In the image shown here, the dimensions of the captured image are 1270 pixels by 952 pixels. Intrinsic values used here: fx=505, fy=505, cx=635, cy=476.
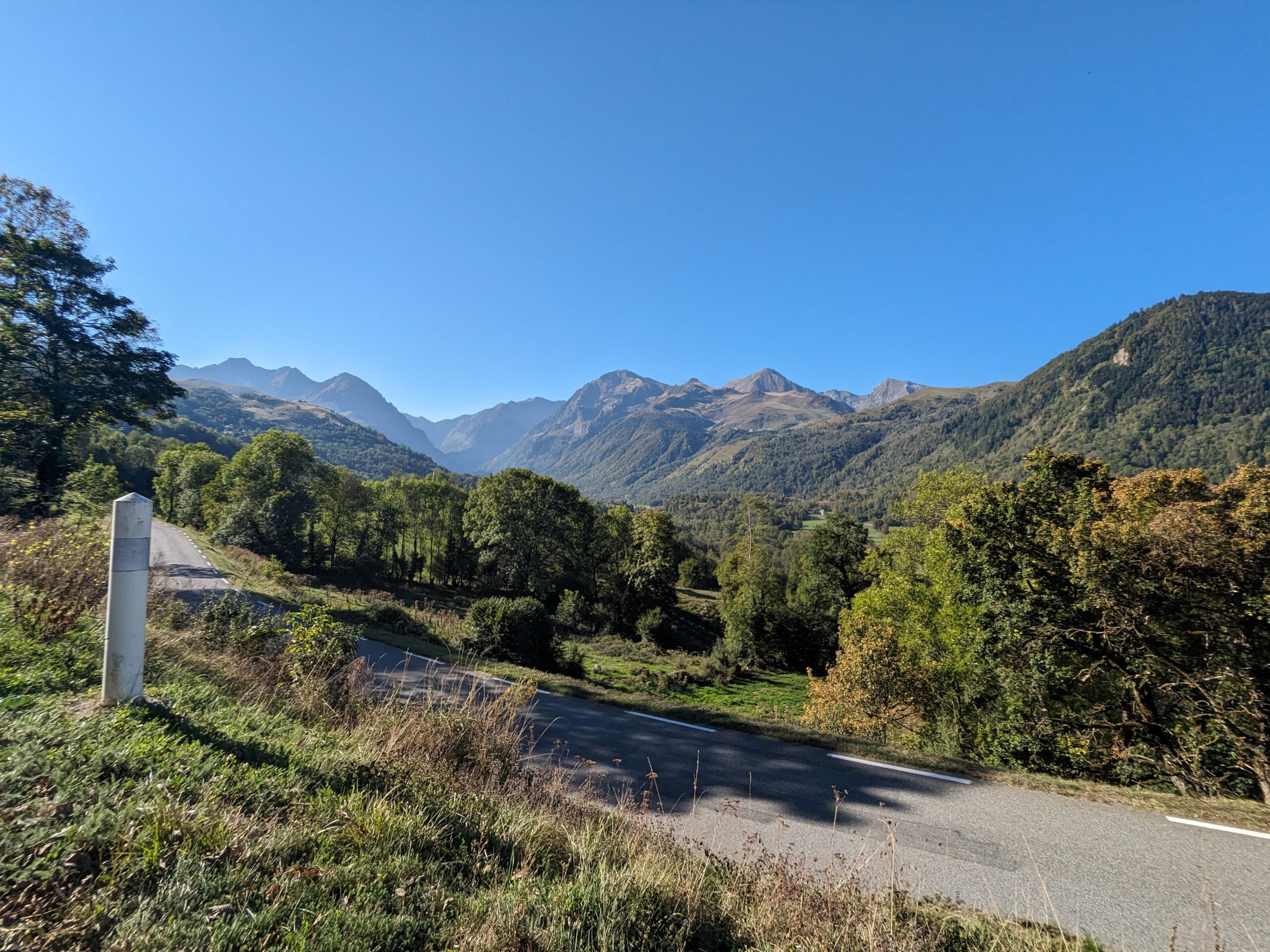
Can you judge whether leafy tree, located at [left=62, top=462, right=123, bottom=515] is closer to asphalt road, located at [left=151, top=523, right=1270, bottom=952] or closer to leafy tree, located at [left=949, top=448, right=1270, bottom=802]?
asphalt road, located at [left=151, top=523, right=1270, bottom=952]

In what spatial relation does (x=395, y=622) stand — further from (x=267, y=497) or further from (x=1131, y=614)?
(x=267, y=497)

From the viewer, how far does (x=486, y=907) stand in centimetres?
275

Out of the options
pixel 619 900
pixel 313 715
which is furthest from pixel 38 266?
pixel 619 900

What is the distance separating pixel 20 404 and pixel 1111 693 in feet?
93.2

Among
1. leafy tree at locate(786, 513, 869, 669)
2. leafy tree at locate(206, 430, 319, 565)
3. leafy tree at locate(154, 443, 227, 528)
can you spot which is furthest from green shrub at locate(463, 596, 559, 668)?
leafy tree at locate(154, 443, 227, 528)

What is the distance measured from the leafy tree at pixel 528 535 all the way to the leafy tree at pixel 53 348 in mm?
25403

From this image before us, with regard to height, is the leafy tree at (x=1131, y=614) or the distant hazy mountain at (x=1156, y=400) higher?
the distant hazy mountain at (x=1156, y=400)

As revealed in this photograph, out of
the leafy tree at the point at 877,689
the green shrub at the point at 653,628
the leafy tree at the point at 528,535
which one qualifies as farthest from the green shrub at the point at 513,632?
the leafy tree at the point at 528,535

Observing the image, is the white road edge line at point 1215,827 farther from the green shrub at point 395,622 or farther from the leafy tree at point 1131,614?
the green shrub at point 395,622

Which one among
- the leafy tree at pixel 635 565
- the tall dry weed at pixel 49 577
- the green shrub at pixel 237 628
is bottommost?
the leafy tree at pixel 635 565

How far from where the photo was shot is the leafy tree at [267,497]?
3145 centimetres

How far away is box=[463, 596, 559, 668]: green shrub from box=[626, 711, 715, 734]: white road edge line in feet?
23.1

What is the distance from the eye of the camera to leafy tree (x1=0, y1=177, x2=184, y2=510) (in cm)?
1332

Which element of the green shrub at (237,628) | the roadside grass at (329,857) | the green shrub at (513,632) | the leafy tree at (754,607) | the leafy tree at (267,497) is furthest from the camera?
the leafy tree at (754,607)
